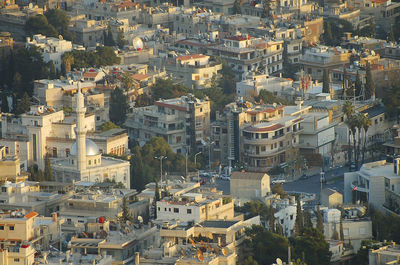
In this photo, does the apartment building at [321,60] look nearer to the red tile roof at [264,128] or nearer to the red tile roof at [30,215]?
the red tile roof at [264,128]

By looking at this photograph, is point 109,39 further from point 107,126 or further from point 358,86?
point 107,126

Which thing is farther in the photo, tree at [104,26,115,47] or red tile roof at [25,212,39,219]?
tree at [104,26,115,47]

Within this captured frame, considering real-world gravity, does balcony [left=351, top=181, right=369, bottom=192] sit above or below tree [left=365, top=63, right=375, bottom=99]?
below

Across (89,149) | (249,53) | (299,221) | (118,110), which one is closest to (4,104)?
(118,110)

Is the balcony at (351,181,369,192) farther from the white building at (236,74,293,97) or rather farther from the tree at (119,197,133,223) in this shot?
the white building at (236,74,293,97)

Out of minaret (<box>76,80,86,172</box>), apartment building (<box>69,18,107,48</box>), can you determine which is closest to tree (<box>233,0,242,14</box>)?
apartment building (<box>69,18,107,48</box>)

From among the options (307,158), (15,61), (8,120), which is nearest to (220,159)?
(307,158)

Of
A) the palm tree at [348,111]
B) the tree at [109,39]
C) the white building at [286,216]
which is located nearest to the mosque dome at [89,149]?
the white building at [286,216]
